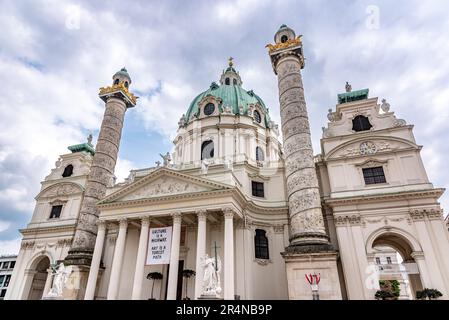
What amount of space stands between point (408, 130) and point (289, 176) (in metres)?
9.47

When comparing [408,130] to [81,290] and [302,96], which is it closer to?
[302,96]

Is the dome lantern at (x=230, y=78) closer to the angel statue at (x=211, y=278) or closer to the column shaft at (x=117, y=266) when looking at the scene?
the column shaft at (x=117, y=266)

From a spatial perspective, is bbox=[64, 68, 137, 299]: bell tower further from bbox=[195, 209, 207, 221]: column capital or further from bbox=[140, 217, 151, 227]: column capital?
bbox=[195, 209, 207, 221]: column capital

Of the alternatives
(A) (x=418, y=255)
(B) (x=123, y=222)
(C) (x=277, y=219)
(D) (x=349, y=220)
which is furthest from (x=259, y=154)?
(A) (x=418, y=255)

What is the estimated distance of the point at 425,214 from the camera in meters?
18.5

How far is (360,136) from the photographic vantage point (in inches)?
863

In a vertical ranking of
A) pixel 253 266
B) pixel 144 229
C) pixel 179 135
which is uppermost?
pixel 179 135

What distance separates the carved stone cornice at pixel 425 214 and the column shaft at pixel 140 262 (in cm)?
1733

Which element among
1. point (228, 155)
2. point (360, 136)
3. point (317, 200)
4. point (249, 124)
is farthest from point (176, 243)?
point (249, 124)

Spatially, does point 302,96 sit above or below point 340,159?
above

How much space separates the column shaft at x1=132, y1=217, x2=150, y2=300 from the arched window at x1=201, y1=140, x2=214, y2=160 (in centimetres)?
1174

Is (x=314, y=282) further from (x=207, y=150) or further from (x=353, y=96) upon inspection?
(x=207, y=150)

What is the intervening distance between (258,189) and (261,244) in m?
4.61

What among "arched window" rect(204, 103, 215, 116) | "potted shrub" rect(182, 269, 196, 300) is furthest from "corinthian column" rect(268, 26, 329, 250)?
"arched window" rect(204, 103, 215, 116)
